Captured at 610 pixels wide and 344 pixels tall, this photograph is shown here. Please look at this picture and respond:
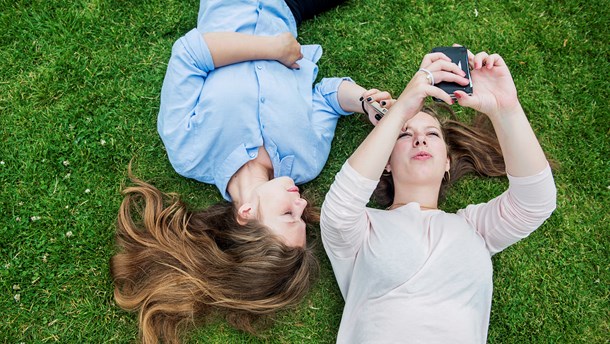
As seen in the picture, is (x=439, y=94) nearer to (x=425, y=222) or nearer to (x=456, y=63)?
(x=456, y=63)

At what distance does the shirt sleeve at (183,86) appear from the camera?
11.0ft

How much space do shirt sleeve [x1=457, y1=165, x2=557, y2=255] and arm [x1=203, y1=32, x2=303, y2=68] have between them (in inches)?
66.1

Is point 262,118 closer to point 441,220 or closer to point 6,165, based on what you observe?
point 441,220

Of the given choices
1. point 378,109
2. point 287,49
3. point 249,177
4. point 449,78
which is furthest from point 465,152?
point 249,177

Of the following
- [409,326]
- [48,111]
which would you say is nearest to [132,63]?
[48,111]

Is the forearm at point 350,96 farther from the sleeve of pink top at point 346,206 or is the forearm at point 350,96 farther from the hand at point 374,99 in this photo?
the sleeve of pink top at point 346,206

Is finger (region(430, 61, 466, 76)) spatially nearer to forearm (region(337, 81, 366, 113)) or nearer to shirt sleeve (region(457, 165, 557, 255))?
shirt sleeve (region(457, 165, 557, 255))

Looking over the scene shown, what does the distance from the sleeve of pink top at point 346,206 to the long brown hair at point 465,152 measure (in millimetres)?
667

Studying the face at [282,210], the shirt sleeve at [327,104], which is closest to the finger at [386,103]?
the shirt sleeve at [327,104]

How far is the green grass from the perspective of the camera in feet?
11.8

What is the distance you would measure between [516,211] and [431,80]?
0.97 m

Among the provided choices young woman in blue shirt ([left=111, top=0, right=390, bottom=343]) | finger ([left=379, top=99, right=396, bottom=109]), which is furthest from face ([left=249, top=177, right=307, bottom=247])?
finger ([left=379, top=99, right=396, bottom=109])

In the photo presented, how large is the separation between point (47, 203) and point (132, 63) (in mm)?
1233

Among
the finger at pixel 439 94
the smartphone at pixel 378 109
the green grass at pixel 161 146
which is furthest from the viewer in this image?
the green grass at pixel 161 146
